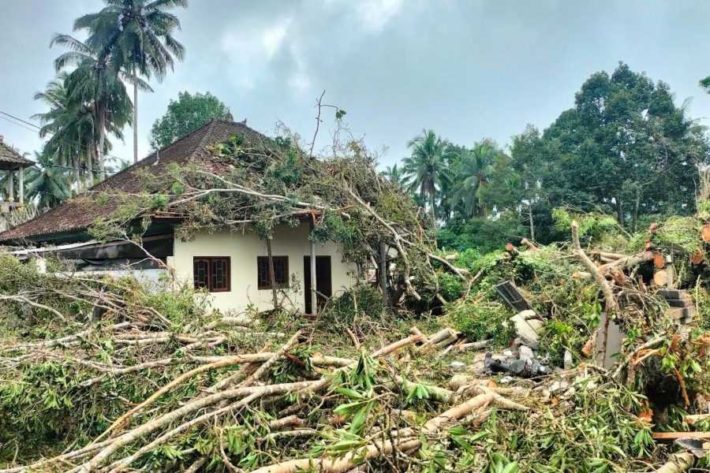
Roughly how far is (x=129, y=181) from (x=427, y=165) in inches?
1172

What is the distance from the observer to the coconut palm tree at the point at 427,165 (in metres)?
42.7

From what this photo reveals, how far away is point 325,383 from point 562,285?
6317 millimetres

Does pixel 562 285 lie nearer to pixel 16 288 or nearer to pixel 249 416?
pixel 249 416

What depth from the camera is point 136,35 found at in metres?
27.4

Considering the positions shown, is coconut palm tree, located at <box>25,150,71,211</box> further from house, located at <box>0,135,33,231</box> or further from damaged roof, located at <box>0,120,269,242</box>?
damaged roof, located at <box>0,120,269,242</box>

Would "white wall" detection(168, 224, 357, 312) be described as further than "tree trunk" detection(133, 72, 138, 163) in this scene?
No

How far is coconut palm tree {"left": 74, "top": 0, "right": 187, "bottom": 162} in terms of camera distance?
27.3 metres

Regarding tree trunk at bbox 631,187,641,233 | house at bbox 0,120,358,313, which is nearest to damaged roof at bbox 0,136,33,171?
house at bbox 0,120,358,313

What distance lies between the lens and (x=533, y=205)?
1164 inches

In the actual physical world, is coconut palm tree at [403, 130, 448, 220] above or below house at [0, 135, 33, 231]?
above

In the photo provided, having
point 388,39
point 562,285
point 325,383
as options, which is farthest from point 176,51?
point 325,383

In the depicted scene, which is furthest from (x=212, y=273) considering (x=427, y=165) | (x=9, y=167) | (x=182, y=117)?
(x=427, y=165)

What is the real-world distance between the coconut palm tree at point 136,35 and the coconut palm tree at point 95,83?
1.88ft

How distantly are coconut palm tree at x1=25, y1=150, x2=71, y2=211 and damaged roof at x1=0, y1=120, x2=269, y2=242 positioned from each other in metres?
19.2
